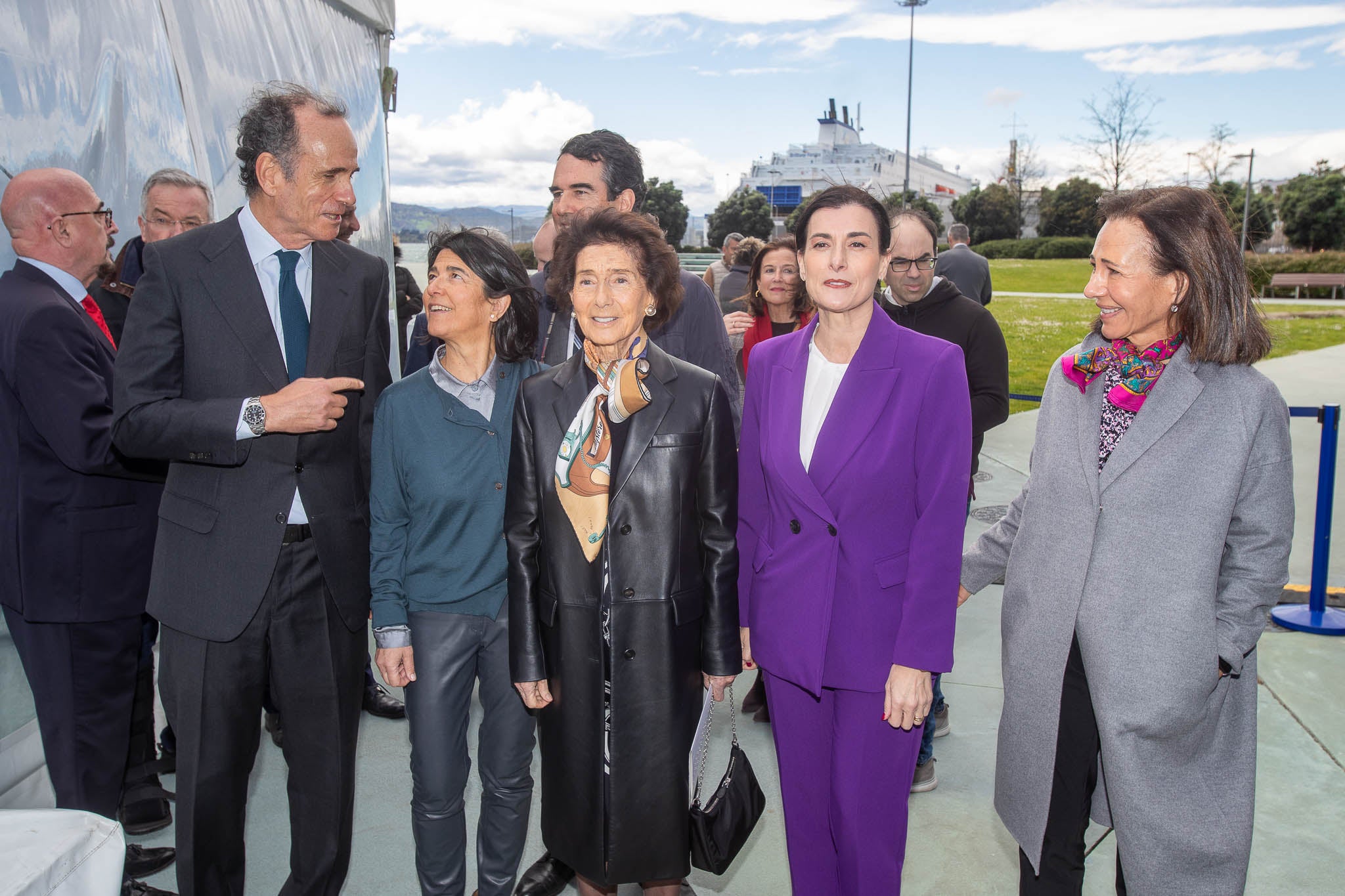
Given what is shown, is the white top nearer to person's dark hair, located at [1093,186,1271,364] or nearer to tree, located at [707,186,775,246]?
person's dark hair, located at [1093,186,1271,364]

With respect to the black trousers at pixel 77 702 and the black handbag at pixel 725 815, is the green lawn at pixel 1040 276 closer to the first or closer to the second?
the black handbag at pixel 725 815

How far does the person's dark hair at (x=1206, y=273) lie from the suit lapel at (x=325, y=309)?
2.10 meters

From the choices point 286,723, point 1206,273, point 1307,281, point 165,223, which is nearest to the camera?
point 1206,273

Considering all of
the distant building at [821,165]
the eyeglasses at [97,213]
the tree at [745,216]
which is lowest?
the eyeglasses at [97,213]

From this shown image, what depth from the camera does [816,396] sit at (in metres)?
2.33

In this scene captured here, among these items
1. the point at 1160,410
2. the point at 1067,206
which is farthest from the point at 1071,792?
the point at 1067,206

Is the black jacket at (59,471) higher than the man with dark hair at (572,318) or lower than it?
lower

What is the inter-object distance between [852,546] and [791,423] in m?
0.36

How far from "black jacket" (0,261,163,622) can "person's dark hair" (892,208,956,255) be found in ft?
9.88

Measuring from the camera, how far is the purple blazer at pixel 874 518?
2.15 metres

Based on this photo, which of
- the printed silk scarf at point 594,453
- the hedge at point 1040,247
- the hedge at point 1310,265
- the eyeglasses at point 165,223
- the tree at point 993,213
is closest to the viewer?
the printed silk scarf at point 594,453

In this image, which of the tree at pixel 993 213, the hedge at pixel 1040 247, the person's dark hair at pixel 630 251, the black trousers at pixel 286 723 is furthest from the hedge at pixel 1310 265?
the black trousers at pixel 286 723

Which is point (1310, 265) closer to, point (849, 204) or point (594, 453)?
point (849, 204)

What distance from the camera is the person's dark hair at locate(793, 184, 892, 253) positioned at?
2.27 metres
